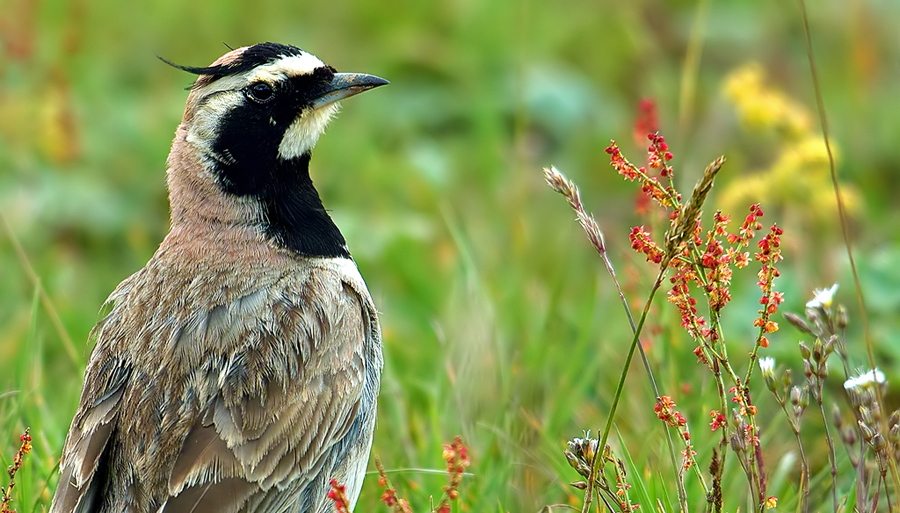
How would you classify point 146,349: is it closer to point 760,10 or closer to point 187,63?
point 187,63

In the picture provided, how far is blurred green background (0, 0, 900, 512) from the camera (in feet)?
15.3

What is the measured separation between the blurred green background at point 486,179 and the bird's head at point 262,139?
33.2 inches

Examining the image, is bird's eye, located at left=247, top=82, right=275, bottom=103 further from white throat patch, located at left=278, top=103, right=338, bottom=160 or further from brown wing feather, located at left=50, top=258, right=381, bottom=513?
brown wing feather, located at left=50, top=258, right=381, bottom=513

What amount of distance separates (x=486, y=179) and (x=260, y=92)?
3.12 m

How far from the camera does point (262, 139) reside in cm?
412

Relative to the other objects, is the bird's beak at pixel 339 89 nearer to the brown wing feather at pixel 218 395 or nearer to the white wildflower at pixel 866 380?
the brown wing feather at pixel 218 395

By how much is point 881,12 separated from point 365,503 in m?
5.98

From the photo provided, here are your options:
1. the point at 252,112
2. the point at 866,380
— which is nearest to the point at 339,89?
the point at 252,112

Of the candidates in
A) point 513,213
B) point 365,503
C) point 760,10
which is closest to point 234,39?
point 513,213

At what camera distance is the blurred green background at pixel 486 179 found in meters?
4.67

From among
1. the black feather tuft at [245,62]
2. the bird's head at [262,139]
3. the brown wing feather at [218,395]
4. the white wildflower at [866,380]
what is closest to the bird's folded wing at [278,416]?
the brown wing feather at [218,395]

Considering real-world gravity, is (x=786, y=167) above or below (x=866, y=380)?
above

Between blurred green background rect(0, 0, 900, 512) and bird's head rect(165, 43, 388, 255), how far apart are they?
84 centimetres

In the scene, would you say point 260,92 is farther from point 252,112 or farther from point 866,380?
point 866,380
